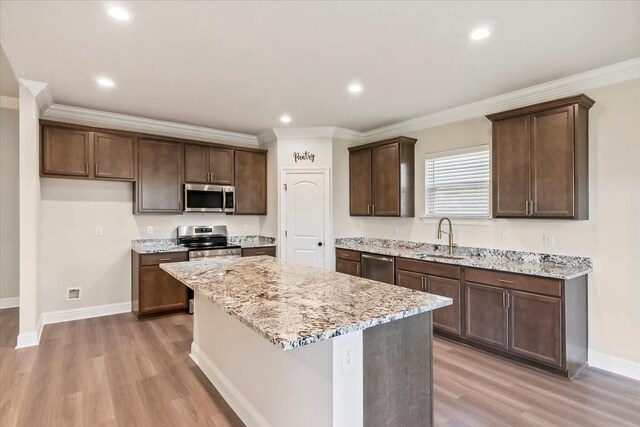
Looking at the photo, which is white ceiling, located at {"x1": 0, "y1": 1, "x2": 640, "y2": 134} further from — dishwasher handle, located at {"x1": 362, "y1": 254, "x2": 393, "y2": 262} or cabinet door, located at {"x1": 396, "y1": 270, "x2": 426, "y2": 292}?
cabinet door, located at {"x1": 396, "y1": 270, "x2": 426, "y2": 292}

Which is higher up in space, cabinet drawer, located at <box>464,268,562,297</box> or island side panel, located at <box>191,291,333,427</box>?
cabinet drawer, located at <box>464,268,562,297</box>

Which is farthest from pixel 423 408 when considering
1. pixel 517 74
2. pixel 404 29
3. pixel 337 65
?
pixel 517 74

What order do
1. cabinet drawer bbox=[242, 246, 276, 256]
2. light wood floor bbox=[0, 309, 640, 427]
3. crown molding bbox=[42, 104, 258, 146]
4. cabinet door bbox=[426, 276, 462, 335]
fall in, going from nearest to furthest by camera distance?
1. light wood floor bbox=[0, 309, 640, 427]
2. cabinet door bbox=[426, 276, 462, 335]
3. crown molding bbox=[42, 104, 258, 146]
4. cabinet drawer bbox=[242, 246, 276, 256]

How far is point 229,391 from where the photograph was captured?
248 centimetres

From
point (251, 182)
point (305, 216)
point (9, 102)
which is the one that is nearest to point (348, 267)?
point (305, 216)

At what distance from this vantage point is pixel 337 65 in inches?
118

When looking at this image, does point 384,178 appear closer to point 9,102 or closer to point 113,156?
point 113,156

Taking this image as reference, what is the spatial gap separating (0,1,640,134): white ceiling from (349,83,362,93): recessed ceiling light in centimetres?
10

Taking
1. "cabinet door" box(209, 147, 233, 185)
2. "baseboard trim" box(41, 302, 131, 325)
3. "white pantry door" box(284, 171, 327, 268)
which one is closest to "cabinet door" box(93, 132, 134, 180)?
"cabinet door" box(209, 147, 233, 185)

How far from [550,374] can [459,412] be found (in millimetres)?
1135

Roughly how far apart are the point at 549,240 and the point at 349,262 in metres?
2.51

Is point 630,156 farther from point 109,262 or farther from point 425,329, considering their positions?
point 109,262

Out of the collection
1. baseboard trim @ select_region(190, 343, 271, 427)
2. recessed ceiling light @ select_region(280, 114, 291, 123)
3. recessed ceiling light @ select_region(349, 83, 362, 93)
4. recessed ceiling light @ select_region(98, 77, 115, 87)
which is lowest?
baseboard trim @ select_region(190, 343, 271, 427)

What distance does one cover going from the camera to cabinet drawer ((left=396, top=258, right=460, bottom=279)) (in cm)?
360
